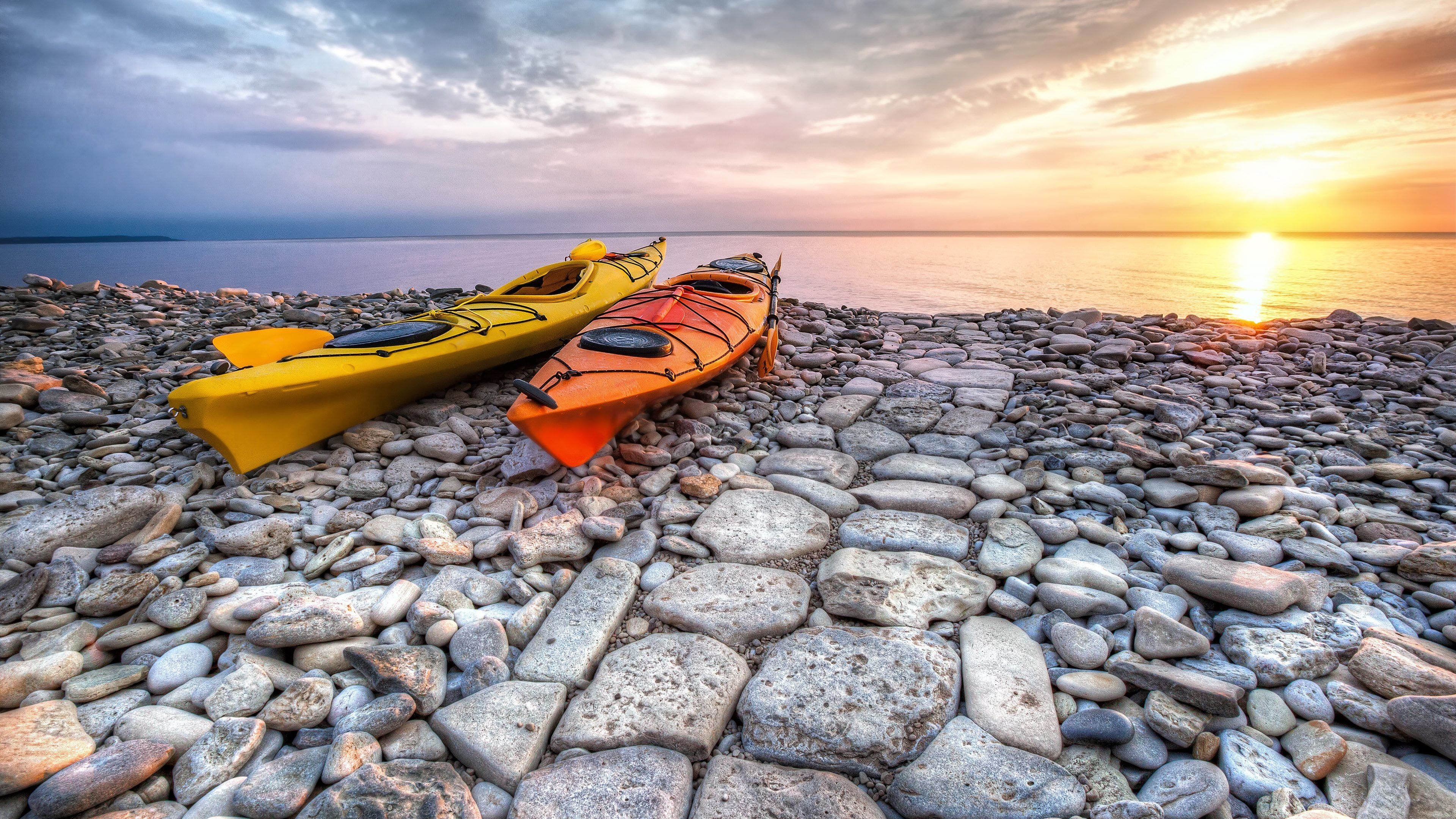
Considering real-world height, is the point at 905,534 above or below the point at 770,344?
below

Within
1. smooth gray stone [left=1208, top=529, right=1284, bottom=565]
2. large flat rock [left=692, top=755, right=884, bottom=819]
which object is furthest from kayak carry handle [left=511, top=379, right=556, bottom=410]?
smooth gray stone [left=1208, top=529, right=1284, bottom=565]

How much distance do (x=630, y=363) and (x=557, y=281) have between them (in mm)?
3603

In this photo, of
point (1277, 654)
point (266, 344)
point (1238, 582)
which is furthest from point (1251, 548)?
point (266, 344)

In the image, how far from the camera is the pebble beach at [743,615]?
6.70ft

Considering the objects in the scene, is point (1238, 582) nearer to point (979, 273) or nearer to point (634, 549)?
point (634, 549)

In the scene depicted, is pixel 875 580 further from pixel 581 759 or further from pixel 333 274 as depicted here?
pixel 333 274

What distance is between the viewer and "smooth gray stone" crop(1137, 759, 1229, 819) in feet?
6.21

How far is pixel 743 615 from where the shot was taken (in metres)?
2.87

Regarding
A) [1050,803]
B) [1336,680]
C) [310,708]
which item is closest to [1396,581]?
[1336,680]

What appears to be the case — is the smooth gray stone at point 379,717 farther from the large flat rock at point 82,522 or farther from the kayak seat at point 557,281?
the kayak seat at point 557,281

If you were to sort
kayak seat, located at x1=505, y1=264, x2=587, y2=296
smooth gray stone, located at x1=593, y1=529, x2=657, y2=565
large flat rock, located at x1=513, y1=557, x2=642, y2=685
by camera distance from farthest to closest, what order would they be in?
kayak seat, located at x1=505, y1=264, x2=587, y2=296, smooth gray stone, located at x1=593, y1=529, x2=657, y2=565, large flat rock, located at x1=513, y1=557, x2=642, y2=685

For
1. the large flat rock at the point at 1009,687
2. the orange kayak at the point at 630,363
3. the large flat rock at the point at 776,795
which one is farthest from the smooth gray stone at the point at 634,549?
the large flat rock at the point at 1009,687

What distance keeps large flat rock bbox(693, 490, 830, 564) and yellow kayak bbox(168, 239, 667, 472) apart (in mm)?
2806

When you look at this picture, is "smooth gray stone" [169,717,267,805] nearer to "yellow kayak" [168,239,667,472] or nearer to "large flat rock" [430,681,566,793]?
"large flat rock" [430,681,566,793]
